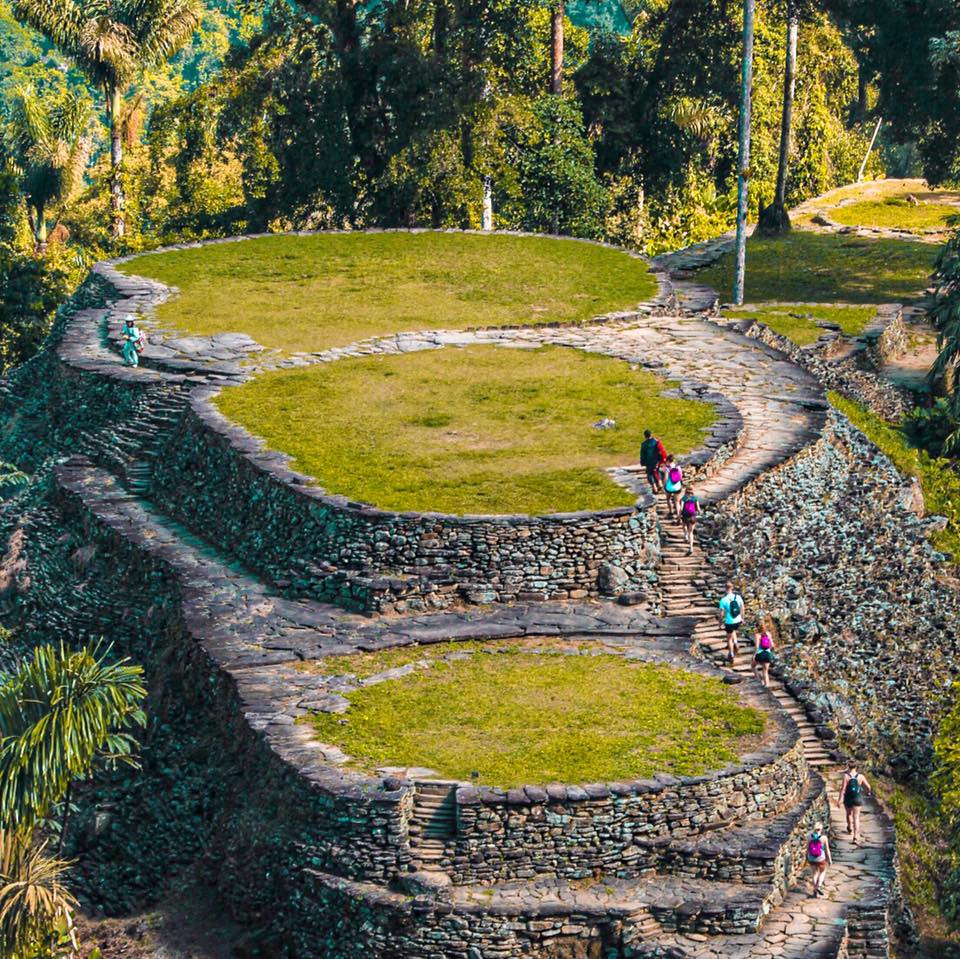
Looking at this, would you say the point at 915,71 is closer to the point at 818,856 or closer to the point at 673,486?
the point at 673,486

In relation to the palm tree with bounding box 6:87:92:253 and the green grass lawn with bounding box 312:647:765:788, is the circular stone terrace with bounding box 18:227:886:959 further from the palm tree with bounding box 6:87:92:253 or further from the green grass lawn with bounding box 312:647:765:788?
the palm tree with bounding box 6:87:92:253

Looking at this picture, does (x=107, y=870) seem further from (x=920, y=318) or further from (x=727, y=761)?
(x=920, y=318)

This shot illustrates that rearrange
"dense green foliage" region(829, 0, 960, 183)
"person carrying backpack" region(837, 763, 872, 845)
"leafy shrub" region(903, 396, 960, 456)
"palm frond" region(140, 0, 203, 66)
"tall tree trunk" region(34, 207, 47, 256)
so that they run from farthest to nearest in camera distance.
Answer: "tall tree trunk" region(34, 207, 47, 256) < "palm frond" region(140, 0, 203, 66) < "dense green foliage" region(829, 0, 960, 183) < "leafy shrub" region(903, 396, 960, 456) < "person carrying backpack" region(837, 763, 872, 845)

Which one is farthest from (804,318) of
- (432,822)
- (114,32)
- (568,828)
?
(432,822)

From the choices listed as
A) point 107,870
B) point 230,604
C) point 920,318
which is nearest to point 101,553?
point 230,604

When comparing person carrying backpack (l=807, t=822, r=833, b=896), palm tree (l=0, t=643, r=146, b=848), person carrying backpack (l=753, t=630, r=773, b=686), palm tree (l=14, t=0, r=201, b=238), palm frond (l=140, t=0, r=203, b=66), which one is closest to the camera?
palm tree (l=0, t=643, r=146, b=848)

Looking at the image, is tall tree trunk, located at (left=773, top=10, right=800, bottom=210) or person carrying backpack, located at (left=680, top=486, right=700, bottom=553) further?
tall tree trunk, located at (left=773, top=10, right=800, bottom=210)

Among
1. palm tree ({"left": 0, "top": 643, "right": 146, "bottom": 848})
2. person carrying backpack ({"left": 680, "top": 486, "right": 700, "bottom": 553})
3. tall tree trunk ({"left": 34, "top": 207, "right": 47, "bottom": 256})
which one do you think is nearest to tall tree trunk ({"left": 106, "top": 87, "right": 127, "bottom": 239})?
tall tree trunk ({"left": 34, "top": 207, "right": 47, "bottom": 256})

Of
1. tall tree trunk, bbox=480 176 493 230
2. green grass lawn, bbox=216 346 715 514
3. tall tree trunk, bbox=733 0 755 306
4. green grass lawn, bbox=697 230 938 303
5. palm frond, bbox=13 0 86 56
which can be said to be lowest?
green grass lawn, bbox=697 230 938 303
